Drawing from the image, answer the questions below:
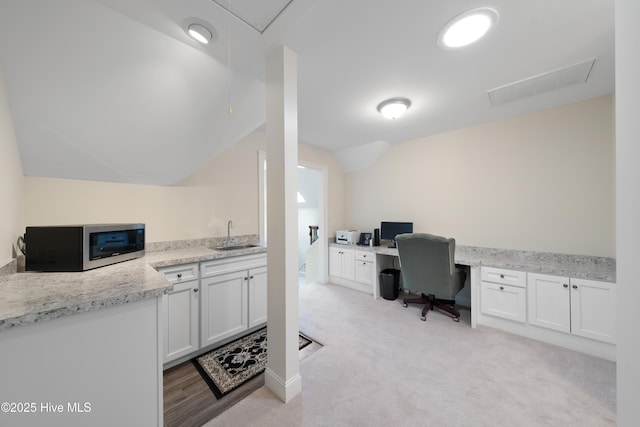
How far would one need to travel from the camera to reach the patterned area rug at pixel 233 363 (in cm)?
168

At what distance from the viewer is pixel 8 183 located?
1300 mm

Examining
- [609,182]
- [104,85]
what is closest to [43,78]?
[104,85]

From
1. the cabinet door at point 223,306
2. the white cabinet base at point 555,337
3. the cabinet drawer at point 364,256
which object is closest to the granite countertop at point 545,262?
the white cabinet base at point 555,337

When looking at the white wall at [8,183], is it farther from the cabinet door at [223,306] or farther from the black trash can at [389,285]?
the black trash can at [389,285]

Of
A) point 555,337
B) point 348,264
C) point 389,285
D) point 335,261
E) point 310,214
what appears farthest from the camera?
point 310,214

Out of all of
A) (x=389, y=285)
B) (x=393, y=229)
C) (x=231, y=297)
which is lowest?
(x=389, y=285)

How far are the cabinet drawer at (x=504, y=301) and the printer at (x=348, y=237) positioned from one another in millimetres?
1951

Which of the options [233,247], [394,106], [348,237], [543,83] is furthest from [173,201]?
[543,83]

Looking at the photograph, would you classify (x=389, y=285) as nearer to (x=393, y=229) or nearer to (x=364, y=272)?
(x=364, y=272)

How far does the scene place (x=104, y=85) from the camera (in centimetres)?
149

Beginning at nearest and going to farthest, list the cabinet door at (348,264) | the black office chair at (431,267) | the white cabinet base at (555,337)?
1. the white cabinet base at (555,337)
2. the black office chair at (431,267)
3. the cabinet door at (348,264)

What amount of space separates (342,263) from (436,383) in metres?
2.29

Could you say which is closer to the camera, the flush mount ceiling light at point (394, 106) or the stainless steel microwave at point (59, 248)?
the stainless steel microwave at point (59, 248)

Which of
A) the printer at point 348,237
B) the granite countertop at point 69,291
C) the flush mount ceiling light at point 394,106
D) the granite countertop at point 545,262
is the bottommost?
the granite countertop at point 545,262
